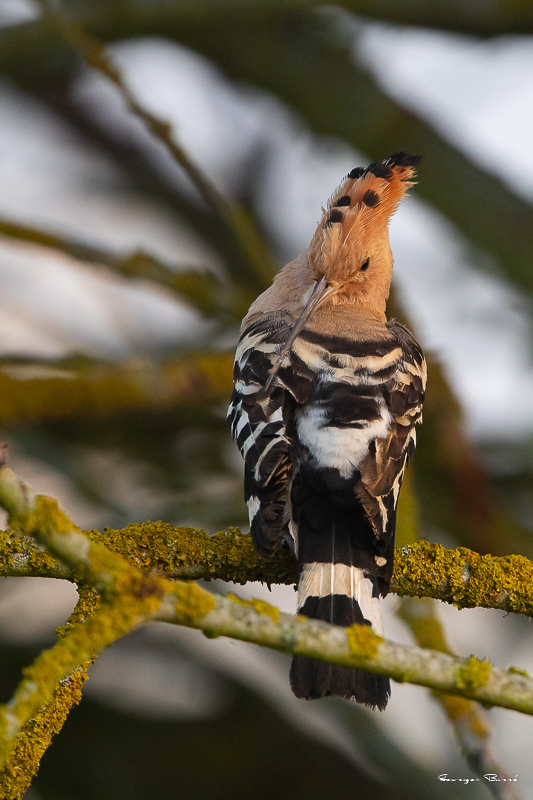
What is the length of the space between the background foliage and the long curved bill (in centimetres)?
101

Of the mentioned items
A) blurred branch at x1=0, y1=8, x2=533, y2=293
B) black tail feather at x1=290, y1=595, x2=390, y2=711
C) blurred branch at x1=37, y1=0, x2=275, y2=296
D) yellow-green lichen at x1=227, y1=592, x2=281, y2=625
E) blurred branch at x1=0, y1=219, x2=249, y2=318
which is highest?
blurred branch at x1=0, y1=8, x2=533, y2=293

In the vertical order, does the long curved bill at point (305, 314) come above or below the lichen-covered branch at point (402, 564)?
above

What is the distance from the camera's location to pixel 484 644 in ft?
17.3

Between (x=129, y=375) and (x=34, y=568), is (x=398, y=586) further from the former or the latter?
(x=129, y=375)

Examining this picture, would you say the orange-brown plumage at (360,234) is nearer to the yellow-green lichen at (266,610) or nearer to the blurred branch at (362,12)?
the blurred branch at (362,12)

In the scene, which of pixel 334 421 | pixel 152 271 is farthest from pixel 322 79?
pixel 334 421

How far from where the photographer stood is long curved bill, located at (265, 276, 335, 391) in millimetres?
2973

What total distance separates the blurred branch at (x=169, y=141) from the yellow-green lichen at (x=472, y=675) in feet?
9.90

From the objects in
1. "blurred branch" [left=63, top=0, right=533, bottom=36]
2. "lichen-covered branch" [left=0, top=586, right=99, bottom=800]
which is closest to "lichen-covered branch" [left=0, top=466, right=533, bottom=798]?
"lichen-covered branch" [left=0, top=586, right=99, bottom=800]

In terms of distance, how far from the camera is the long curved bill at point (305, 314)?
2.97m

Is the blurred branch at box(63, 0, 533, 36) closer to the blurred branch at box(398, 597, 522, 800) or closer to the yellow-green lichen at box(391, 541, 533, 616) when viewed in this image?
the blurred branch at box(398, 597, 522, 800)

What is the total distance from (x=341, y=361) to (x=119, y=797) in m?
2.50

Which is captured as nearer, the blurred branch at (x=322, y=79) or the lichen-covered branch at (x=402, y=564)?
the lichen-covered branch at (x=402, y=564)

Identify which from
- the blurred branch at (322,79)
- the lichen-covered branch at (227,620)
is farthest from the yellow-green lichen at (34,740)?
the blurred branch at (322,79)
